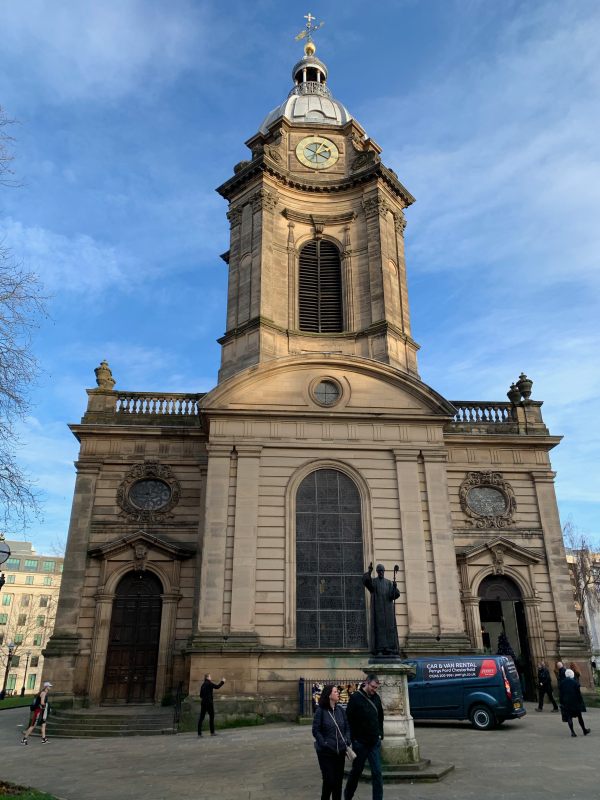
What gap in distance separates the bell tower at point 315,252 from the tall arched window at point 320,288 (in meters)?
0.05

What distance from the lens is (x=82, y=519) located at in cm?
2259

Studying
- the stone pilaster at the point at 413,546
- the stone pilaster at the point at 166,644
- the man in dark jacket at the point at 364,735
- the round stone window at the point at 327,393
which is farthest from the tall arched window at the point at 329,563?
the man in dark jacket at the point at 364,735

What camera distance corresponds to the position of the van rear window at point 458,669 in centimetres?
1589

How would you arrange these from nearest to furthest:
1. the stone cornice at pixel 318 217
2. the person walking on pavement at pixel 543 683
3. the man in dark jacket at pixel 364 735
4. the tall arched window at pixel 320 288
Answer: the man in dark jacket at pixel 364 735, the person walking on pavement at pixel 543 683, the tall arched window at pixel 320 288, the stone cornice at pixel 318 217

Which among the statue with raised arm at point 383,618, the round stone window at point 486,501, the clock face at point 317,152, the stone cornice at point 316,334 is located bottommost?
the statue with raised arm at point 383,618

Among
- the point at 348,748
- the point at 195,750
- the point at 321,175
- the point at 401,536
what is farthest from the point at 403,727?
the point at 321,175

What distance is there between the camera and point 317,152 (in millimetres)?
31250

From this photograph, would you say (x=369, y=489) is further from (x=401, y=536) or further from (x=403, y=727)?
(x=403, y=727)

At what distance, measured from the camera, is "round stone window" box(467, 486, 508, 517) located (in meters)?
23.9

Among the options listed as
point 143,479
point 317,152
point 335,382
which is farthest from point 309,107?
point 143,479

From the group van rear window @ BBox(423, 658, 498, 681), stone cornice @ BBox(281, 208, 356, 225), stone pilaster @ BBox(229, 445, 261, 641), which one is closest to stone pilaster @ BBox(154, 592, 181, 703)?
stone pilaster @ BBox(229, 445, 261, 641)

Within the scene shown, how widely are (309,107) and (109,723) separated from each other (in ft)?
99.1

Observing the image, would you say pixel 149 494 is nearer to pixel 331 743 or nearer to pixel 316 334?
pixel 316 334

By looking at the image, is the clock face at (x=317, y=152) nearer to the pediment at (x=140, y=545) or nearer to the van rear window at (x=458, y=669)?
the pediment at (x=140, y=545)
